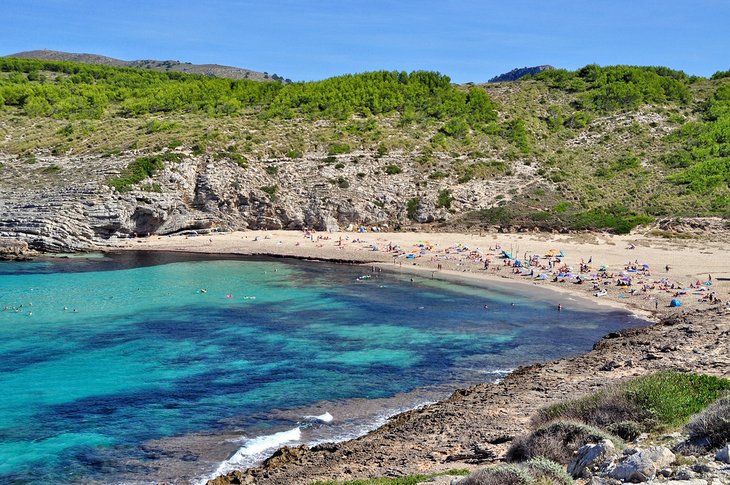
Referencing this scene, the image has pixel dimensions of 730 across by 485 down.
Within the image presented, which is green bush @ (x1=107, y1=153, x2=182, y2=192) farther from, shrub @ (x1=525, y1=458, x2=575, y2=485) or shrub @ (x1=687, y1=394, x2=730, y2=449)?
shrub @ (x1=687, y1=394, x2=730, y2=449)

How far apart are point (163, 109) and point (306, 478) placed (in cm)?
7542

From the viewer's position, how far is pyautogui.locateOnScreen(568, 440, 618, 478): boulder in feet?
41.5

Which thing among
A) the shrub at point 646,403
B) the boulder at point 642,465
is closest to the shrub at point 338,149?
the shrub at point 646,403

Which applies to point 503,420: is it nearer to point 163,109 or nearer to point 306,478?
point 306,478

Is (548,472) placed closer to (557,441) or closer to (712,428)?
(557,441)

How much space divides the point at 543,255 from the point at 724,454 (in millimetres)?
42702

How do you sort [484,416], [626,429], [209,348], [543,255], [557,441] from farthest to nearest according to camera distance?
1. [543,255]
2. [209,348]
3. [484,416]
4. [626,429]
5. [557,441]

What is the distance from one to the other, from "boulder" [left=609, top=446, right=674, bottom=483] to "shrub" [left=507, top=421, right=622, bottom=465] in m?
2.29

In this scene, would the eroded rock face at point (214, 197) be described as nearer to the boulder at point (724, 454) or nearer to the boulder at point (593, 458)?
the boulder at point (593, 458)

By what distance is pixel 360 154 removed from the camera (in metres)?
72.0

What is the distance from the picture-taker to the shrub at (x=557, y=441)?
14211mm

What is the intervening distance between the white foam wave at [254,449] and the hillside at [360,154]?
140ft

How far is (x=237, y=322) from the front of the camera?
3466 cm

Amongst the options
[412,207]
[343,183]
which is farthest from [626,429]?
[343,183]
